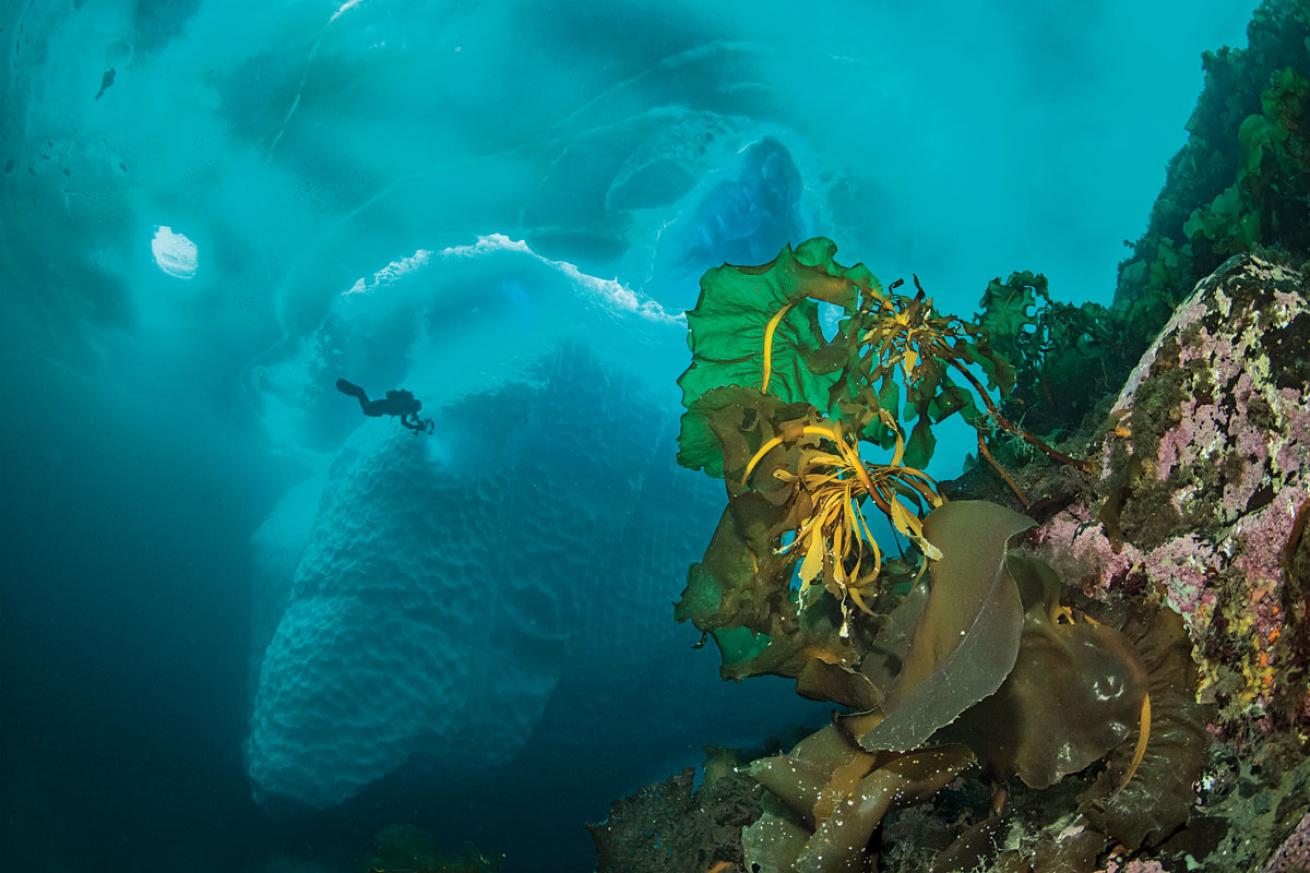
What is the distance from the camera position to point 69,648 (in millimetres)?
16312

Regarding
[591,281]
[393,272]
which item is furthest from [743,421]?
[393,272]

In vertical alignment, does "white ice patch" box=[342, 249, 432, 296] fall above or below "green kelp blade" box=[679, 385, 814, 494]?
above

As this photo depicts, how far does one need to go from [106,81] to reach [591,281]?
9717mm

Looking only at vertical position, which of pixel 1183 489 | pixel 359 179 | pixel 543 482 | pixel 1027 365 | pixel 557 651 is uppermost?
pixel 359 179

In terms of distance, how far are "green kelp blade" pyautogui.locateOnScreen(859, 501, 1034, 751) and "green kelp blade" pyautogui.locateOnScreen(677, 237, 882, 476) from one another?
0.66 metres

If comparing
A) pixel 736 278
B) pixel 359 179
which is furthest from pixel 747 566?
pixel 359 179

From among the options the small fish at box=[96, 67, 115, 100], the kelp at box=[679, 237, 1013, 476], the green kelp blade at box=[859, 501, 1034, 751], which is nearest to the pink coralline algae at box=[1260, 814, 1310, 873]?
the green kelp blade at box=[859, 501, 1034, 751]

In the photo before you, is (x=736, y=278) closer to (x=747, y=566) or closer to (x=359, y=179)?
(x=747, y=566)

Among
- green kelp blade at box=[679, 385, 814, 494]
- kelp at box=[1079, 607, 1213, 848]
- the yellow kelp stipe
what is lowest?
kelp at box=[1079, 607, 1213, 848]

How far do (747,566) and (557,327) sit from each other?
51.6 ft

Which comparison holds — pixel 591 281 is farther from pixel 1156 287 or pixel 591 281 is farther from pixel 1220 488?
pixel 1220 488

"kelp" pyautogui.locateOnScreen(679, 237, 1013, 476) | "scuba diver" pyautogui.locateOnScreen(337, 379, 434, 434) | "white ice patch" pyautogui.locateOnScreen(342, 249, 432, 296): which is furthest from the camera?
"white ice patch" pyautogui.locateOnScreen(342, 249, 432, 296)

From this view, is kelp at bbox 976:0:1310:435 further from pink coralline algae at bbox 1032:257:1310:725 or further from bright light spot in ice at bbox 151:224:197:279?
bright light spot in ice at bbox 151:224:197:279

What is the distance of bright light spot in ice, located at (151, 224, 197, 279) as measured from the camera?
13.2 metres
